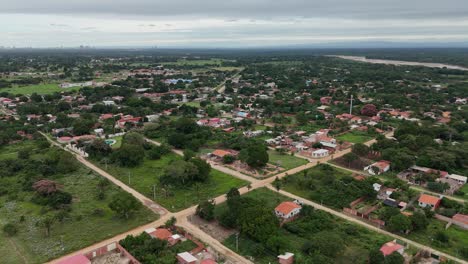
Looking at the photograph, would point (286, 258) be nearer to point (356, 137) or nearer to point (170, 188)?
point (170, 188)

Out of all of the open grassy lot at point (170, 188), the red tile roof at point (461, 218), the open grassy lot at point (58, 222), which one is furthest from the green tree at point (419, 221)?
the open grassy lot at point (58, 222)

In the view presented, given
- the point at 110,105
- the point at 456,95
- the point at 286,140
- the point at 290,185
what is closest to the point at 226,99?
the point at 110,105

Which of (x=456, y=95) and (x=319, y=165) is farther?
A: (x=456, y=95)

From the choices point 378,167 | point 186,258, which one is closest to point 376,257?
point 186,258

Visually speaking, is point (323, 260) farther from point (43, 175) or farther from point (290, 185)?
point (43, 175)

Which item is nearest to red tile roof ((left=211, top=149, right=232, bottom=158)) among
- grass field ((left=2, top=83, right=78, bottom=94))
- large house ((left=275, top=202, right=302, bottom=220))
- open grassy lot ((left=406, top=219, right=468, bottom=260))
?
large house ((left=275, top=202, right=302, bottom=220))

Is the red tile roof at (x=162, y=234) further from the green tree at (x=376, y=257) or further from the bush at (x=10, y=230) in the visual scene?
the green tree at (x=376, y=257)

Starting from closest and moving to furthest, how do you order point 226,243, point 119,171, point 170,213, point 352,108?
1. point 226,243
2. point 170,213
3. point 119,171
4. point 352,108
